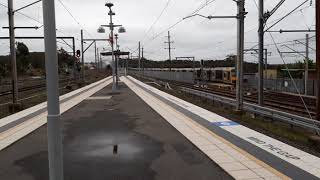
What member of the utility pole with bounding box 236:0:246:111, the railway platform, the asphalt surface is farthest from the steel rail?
the asphalt surface

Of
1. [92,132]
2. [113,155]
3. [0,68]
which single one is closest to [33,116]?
[92,132]

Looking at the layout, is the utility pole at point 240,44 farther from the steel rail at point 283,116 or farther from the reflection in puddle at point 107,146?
the reflection in puddle at point 107,146

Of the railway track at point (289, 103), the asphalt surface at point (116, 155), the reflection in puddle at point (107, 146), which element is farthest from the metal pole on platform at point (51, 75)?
the railway track at point (289, 103)

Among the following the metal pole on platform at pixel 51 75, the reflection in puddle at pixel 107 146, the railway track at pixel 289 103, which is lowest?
the railway track at pixel 289 103

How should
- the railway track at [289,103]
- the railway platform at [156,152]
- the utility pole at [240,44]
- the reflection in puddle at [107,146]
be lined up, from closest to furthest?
the railway platform at [156,152], the reflection in puddle at [107,146], the utility pole at [240,44], the railway track at [289,103]

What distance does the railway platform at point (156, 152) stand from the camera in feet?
23.4

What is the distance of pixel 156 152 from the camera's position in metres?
8.97

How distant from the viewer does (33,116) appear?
16094 mm

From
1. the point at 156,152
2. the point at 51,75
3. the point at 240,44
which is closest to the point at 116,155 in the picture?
the point at 156,152

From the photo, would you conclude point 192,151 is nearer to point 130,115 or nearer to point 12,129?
point 12,129

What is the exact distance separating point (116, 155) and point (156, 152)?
32.1 inches

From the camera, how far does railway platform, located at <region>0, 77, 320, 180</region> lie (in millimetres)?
7130

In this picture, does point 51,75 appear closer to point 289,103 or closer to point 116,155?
point 116,155

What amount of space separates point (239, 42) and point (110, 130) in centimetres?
889
